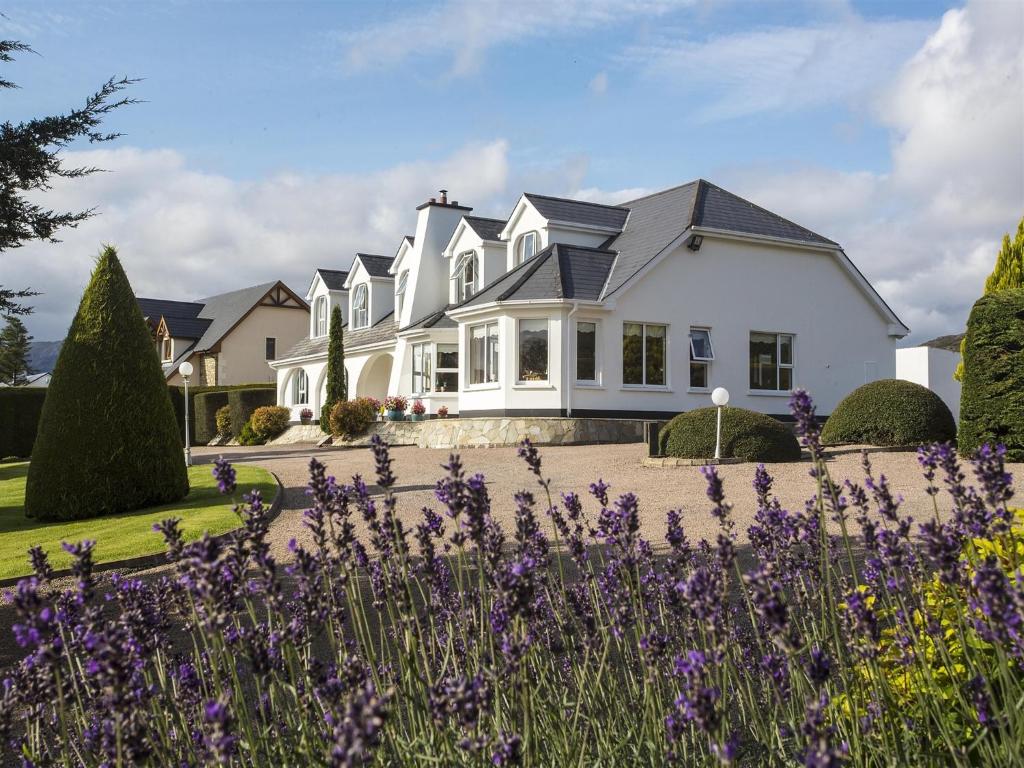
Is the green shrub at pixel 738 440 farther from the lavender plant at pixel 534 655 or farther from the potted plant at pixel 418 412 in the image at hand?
the lavender plant at pixel 534 655

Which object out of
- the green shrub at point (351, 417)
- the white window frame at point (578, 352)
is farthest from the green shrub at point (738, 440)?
the green shrub at point (351, 417)

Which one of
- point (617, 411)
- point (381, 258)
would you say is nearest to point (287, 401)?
point (381, 258)

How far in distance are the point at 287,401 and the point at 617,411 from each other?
1828 centimetres

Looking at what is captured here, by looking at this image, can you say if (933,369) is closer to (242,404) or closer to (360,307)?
(360,307)

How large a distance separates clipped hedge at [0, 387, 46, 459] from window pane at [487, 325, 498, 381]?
14.8m

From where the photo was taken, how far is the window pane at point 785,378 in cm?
2389

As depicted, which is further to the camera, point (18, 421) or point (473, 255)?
point (18, 421)

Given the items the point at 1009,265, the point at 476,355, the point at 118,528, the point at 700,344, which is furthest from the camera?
the point at 476,355

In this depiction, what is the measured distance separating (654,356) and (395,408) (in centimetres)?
798

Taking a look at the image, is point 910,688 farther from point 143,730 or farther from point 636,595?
point 143,730

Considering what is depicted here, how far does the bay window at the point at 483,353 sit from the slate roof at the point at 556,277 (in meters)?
0.73

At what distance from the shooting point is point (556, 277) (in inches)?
849

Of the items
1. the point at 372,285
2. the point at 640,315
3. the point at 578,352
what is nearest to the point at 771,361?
the point at 640,315

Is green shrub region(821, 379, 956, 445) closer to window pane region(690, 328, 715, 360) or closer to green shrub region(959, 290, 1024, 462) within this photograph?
green shrub region(959, 290, 1024, 462)
